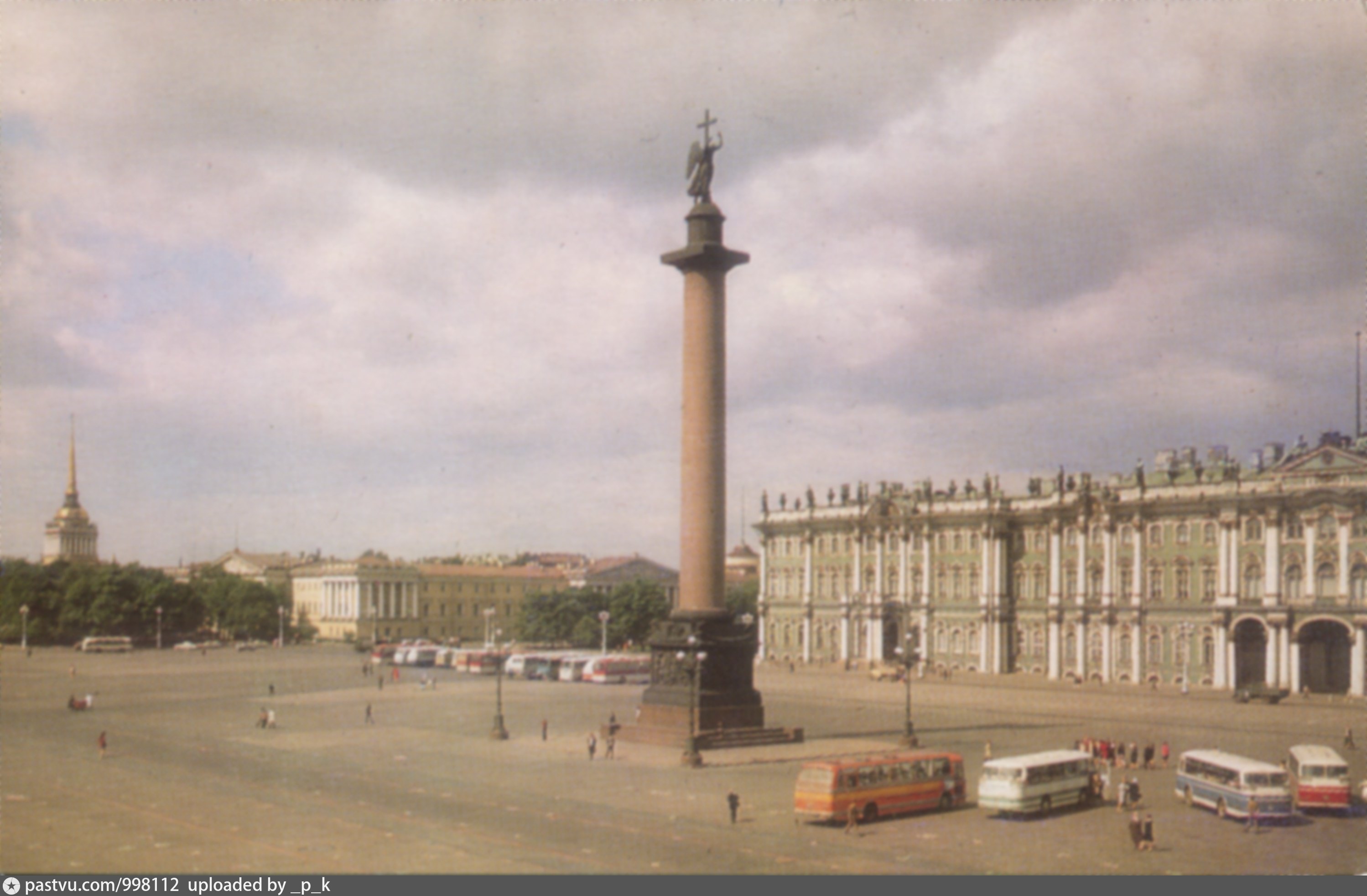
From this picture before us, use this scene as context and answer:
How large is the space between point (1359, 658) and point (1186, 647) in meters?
10.9

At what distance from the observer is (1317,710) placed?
6362 cm

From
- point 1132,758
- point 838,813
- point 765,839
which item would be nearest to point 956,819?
point 838,813

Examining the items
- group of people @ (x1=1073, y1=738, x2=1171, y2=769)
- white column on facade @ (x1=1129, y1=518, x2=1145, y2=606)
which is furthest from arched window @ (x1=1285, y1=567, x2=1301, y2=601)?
group of people @ (x1=1073, y1=738, x2=1171, y2=769)

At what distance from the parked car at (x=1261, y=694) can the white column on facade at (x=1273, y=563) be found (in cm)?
710

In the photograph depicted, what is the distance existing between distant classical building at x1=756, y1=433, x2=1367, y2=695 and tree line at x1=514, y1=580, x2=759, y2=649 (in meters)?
14.8

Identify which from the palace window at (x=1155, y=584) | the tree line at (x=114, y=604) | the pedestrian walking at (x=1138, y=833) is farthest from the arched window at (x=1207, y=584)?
the tree line at (x=114, y=604)

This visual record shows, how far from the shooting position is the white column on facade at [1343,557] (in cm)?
7281

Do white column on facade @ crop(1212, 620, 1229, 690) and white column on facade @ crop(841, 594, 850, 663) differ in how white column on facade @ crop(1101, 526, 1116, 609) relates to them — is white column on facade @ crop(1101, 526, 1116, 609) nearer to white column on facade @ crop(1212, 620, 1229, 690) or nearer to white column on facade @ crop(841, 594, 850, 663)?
white column on facade @ crop(1212, 620, 1229, 690)

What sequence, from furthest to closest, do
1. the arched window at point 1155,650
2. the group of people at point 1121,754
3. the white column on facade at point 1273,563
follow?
the arched window at point 1155,650, the white column on facade at point 1273,563, the group of people at point 1121,754

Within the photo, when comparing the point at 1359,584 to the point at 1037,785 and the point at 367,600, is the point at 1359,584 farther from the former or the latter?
the point at 367,600

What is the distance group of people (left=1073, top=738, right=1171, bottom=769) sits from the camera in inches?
1655

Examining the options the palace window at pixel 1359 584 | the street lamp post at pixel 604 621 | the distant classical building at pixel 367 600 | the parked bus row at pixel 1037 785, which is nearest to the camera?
the parked bus row at pixel 1037 785

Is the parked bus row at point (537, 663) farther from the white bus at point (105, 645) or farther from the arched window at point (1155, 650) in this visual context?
the white bus at point (105, 645)

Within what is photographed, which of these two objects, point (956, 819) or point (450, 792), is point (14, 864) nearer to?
point (450, 792)
